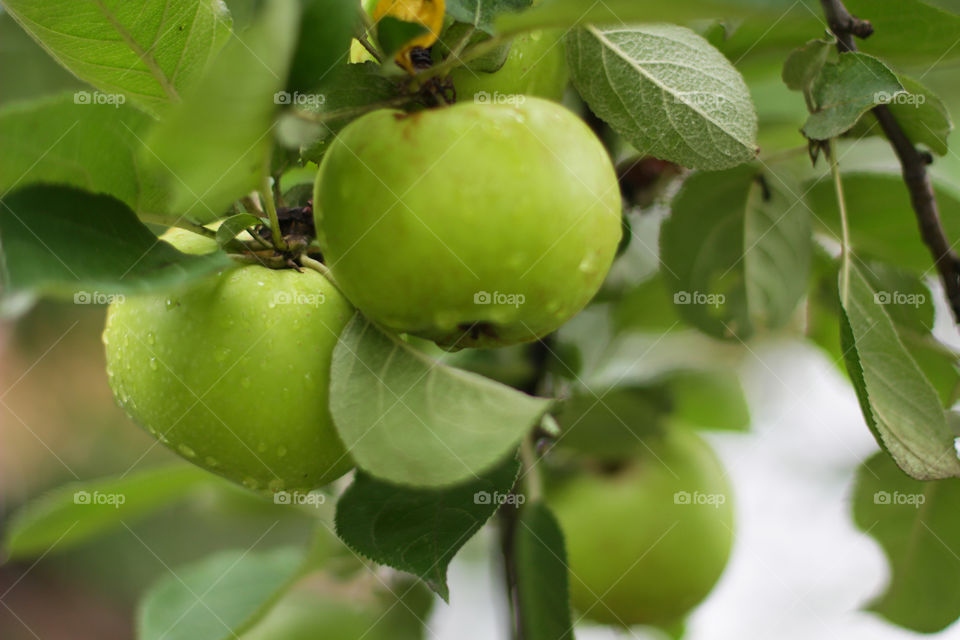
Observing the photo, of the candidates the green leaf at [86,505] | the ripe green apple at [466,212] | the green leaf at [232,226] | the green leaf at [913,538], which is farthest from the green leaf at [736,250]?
the green leaf at [86,505]

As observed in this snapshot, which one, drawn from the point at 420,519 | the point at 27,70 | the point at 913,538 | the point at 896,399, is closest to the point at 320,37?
the point at 420,519

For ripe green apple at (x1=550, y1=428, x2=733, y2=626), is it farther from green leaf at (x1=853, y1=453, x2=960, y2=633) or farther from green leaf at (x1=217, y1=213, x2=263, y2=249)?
green leaf at (x1=217, y1=213, x2=263, y2=249)

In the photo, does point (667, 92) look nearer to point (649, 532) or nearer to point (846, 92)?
point (846, 92)

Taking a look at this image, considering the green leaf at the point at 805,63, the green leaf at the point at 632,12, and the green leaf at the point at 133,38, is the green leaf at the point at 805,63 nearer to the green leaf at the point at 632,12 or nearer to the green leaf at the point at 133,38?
the green leaf at the point at 632,12

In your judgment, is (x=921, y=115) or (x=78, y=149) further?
(x=921, y=115)

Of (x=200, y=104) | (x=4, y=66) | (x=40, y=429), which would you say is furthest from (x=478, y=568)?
(x=40, y=429)

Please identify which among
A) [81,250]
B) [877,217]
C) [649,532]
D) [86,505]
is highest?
[81,250]
